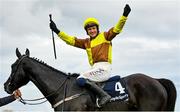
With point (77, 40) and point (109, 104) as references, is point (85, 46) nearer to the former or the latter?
point (77, 40)

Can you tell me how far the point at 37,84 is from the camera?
12.2 meters

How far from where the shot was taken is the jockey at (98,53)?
37.3ft

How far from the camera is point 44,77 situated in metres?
12.2

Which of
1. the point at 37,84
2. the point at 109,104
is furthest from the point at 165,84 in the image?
the point at 37,84

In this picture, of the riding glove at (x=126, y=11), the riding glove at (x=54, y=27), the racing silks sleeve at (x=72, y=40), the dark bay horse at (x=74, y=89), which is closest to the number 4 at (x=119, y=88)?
the dark bay horse at (x=74, y=89)

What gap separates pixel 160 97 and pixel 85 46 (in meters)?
2.39

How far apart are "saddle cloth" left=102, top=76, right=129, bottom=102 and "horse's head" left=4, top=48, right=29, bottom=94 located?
2.29 m

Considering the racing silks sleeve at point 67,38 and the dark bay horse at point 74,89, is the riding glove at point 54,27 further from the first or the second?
the dark bay horse at point 74,89

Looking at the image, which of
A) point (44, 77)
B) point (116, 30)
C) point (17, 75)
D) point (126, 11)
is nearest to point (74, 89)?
point (44, 77)

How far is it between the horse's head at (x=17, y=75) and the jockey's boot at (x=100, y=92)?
6.41ft

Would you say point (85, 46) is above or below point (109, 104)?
above

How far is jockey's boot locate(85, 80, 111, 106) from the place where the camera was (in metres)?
11.2

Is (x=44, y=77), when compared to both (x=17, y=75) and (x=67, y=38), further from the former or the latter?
(x=67, y=38)

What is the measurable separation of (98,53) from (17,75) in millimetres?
2327
